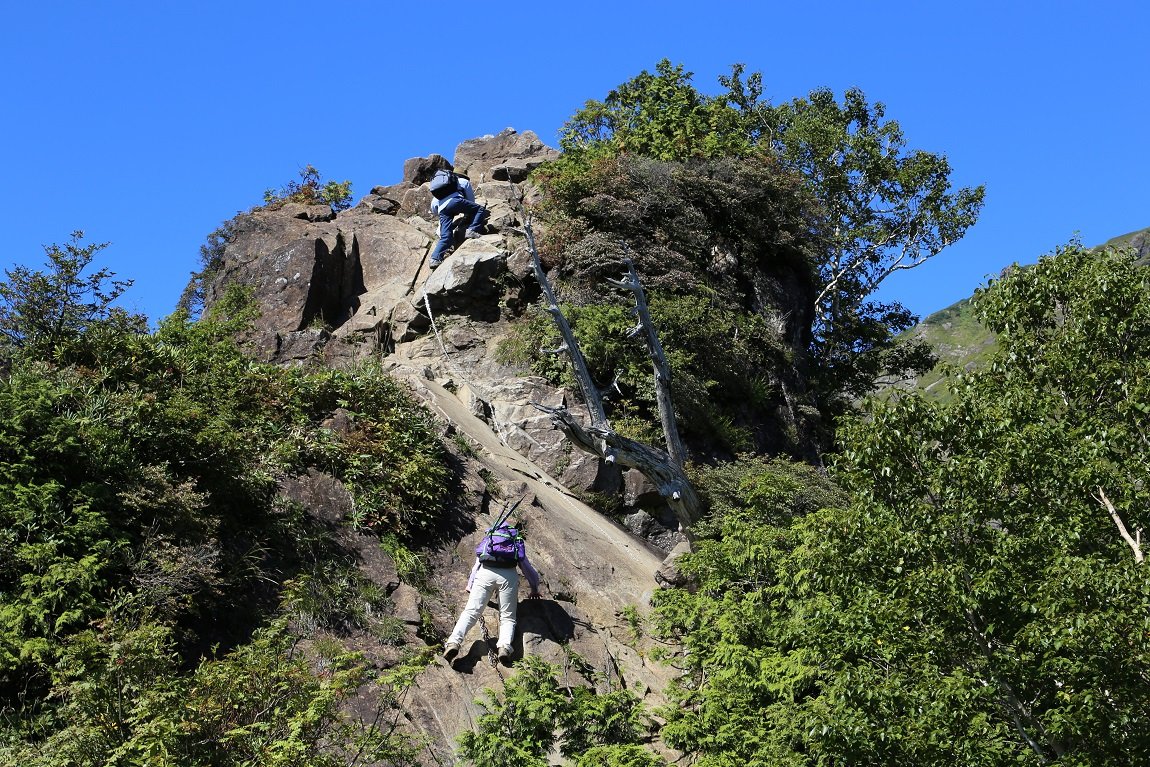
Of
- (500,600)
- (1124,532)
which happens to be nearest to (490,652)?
(500,600)

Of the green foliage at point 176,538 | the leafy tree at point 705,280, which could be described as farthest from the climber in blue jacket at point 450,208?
the green foliage at point 176,538


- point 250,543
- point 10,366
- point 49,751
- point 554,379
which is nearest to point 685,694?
point 250,543

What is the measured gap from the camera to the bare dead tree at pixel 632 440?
674 inches

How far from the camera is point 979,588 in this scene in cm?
1052

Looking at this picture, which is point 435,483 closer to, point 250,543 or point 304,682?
point 250,543

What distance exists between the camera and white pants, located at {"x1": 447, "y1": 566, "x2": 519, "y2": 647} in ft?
42.6

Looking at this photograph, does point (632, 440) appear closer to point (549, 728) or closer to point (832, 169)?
point (549, 728)

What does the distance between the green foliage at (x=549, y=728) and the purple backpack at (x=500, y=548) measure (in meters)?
1.49

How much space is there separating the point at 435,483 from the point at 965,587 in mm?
7308

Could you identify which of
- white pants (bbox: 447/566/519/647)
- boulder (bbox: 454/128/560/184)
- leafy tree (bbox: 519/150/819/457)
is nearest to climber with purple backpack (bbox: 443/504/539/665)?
white pants (bbox: 447/566/519/647)

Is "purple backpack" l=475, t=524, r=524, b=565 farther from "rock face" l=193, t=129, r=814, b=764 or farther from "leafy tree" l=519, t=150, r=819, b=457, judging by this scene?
"leafy tree" l=519, t=150, r=819, b=457

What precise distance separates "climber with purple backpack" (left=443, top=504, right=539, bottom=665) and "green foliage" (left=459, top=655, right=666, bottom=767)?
1.20 metres

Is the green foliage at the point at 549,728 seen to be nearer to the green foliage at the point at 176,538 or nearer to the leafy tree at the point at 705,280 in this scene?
the green foliage at the point at 176,538

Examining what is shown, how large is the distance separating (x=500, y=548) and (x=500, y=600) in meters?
0.62
